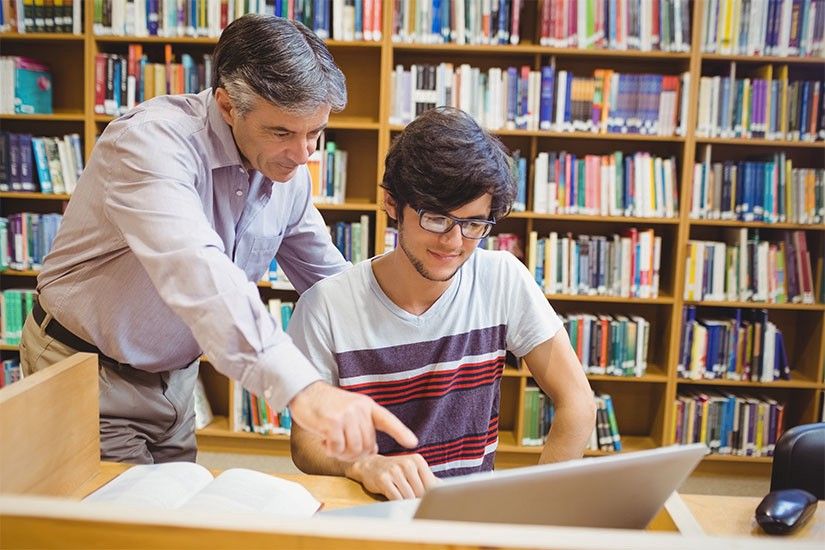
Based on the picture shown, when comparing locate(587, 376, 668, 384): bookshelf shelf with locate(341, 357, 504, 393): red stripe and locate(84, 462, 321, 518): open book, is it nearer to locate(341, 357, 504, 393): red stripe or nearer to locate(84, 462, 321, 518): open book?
locate(341, 357, 504, 393): red stripe

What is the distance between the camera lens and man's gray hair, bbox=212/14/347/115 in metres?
1.28

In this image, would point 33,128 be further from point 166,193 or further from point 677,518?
point 677,518

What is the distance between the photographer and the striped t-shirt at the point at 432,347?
137 cm

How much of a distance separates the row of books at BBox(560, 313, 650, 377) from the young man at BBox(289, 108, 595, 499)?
5.91 feet

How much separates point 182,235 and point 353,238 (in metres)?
2.19

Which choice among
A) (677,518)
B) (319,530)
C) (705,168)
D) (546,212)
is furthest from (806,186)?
(319,530)

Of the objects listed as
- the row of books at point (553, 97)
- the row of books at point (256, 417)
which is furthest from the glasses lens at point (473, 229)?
the row of books at point (256, 417)

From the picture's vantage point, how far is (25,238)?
322 centimetres

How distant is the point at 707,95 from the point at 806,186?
583 millimetres

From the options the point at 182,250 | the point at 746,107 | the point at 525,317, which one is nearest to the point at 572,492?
the point at 182,250

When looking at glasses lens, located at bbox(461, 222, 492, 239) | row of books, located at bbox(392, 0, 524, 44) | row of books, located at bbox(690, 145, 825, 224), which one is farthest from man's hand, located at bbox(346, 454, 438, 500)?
row of books, located at bbox(690, 145, 825, 224)

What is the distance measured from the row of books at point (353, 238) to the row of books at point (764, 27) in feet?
5.38

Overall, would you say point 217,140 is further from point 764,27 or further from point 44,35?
point 764,27

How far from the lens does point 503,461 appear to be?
3.34 m
